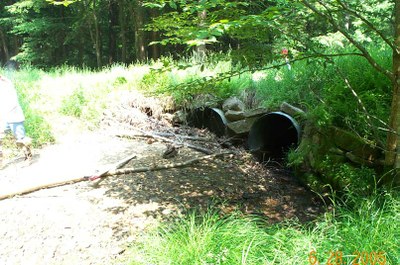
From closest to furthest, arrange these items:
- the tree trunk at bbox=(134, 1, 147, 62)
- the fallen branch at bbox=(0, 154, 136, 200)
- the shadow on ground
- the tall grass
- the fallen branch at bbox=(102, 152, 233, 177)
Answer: the tall grass < the shadow on ground < the fallen branch at bbox=(0, 154, 136, 200) < the fallen branch at bbox=(102, 152, 233, 177) < the tree trunk at bbox=(134, 1, 147, 62)

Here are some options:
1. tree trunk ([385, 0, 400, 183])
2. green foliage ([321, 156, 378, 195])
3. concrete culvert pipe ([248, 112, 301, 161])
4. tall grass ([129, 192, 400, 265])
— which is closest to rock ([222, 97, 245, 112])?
concrete culvert pipe ([248, 112, 301, 161])

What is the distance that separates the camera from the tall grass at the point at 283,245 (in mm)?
2199

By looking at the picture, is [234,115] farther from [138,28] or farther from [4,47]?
[4,47]

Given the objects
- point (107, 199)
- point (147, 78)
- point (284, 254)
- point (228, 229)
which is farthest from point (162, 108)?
point (284, 254)

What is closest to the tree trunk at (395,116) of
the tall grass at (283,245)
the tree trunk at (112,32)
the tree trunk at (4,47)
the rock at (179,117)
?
the tall grass at (283,245)

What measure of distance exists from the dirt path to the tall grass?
0.66m

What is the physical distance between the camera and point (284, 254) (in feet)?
7.43

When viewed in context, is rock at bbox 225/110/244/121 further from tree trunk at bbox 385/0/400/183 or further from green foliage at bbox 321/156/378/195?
tree trunk at bbox 385/0/400/183

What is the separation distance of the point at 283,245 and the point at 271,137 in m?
3.71

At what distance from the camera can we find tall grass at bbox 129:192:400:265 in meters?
2.20

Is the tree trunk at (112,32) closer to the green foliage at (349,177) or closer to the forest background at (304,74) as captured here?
the forest background at (304,74)

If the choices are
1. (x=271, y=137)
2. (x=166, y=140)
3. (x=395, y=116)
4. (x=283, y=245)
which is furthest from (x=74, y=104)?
(x=395, y=116)

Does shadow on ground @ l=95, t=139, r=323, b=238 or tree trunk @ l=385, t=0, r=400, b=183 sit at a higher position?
tree trunk @ l=385, t=0, r=400, b=183

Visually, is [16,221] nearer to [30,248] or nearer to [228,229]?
[30,248]
